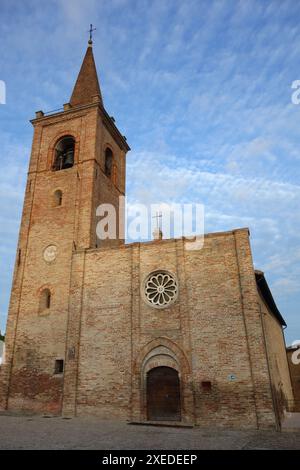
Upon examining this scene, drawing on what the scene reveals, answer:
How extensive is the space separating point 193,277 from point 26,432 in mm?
7895

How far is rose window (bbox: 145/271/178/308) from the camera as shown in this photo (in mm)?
14555

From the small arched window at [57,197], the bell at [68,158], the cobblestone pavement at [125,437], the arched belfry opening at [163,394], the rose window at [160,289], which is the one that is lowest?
the cobblestone pavement at [125,437]

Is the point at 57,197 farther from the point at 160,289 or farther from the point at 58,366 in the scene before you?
the point at 58,366

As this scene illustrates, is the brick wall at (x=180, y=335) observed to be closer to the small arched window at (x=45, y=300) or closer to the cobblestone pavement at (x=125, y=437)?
the cobblestone pavement at (x=125, y=437)

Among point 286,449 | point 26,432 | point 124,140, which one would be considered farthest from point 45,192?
point 286,449

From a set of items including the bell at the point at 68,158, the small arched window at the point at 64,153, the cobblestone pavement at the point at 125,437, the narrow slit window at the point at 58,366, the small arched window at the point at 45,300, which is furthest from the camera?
the bell at the point at 68,158

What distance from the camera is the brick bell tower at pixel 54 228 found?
15461 mm

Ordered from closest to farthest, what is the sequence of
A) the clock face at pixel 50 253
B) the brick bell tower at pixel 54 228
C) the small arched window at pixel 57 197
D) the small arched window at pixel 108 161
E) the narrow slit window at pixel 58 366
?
the narrow slit window at pixel 58 366
the brick bell tower at pixel 54 228
the clock face at pixel 50 253
the small arched window at pixel 57 197
the small arched window at pixel 108 161

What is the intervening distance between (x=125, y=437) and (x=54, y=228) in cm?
1141

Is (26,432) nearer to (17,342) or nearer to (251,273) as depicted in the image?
(17,342)

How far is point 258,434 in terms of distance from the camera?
10.6 m

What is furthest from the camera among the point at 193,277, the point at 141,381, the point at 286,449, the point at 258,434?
the point at 193,277

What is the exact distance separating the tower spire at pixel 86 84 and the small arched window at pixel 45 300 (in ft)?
37.8

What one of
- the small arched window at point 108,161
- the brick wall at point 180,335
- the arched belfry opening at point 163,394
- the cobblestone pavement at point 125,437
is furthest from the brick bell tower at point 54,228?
the arched belfry opening at point 163,394
